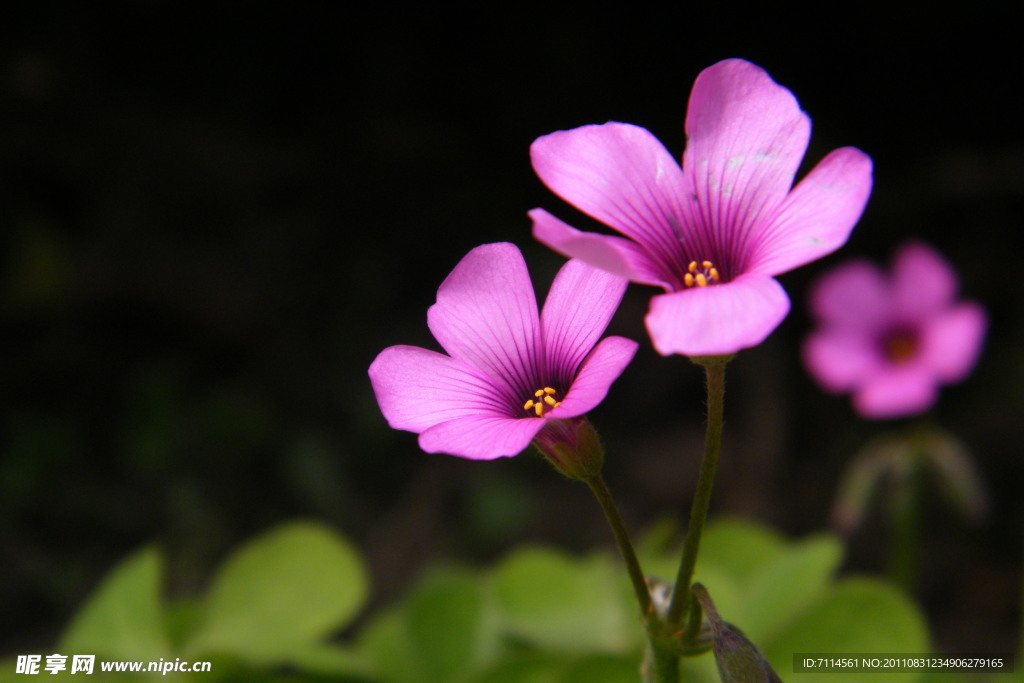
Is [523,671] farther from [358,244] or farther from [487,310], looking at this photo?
[358,244]

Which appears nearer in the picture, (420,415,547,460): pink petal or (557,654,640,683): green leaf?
(420,415,547,460): pink petal

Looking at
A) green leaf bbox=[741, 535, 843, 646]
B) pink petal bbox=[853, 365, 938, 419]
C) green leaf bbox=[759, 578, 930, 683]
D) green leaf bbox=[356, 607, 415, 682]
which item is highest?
pink petal bbox=[853, 365, 938, 419]

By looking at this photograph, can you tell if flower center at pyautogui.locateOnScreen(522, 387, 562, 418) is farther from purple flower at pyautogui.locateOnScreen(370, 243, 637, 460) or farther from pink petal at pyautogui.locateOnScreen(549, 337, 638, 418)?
pink petal at pyautogui.locateOnScreen(549, 337, 638, 418)

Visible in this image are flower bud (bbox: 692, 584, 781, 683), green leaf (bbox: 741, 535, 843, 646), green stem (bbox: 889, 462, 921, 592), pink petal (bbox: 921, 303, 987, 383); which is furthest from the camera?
pink petal (bbox: 921, 303, 987, 383)

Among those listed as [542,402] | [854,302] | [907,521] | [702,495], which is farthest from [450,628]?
[854,302]

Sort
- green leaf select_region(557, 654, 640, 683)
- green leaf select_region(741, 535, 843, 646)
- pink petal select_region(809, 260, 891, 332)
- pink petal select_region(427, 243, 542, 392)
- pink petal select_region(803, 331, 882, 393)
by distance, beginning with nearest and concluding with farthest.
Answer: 1. pink petal select_region(427, 243, 542, 392)
2. green leaf select_region(557, 654, 640, 683)
3. green leaf select_region(741, 535, 843, 646)
4. pink petal select_region(803, 331, 882, 393)
5. pink petal select_region(809, 260, 891, 332)

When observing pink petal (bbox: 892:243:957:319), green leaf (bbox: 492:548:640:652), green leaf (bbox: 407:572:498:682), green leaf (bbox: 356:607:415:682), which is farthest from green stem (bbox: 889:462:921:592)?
green leaf (bbox: 356:607:415:682)

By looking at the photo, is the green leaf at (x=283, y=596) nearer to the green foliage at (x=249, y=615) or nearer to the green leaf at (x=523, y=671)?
the green foliage at (x=249, y=615)

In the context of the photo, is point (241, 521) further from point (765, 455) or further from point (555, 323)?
point (555, 323)
